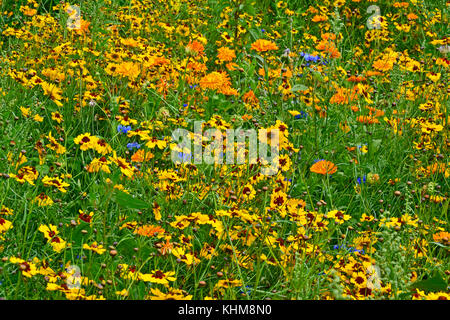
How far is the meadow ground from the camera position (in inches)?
66.9

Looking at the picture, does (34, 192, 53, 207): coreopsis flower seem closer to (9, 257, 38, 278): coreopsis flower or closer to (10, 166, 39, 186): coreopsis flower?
(10, 166, 39, 186): coreopsis flower

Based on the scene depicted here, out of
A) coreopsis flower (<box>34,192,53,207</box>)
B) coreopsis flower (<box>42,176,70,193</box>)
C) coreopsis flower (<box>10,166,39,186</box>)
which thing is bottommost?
coreopsis flower (<box>34,192,53,207</box>)

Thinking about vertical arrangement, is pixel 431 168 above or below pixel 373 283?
above

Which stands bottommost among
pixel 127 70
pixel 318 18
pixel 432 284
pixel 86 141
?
pixel 432 284

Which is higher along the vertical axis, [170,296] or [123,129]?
[123,129]

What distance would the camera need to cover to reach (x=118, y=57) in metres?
2.91

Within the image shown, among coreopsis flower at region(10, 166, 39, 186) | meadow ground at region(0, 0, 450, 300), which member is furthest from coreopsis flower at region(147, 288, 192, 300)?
coreopsis flower at region(10, 166, 39, 186)

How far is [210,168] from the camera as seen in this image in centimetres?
227

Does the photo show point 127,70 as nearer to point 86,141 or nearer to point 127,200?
point 86,141

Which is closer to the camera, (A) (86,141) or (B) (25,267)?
(B) (25,267)

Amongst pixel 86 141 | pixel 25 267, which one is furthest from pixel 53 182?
pixel 25 267
